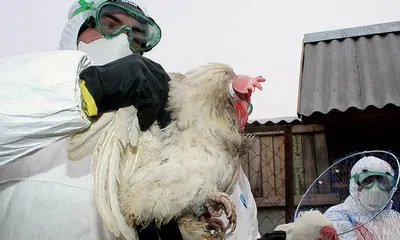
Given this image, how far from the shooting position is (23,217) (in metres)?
1.03

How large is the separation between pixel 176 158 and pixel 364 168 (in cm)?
207

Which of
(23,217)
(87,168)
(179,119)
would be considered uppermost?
(179,119)

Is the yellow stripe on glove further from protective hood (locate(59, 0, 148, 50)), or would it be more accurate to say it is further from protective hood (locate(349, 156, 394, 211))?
protective hood (locate(349, 156, 394, 211))

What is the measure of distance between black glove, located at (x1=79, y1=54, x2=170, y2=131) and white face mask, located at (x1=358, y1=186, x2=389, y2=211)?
192 centimetres

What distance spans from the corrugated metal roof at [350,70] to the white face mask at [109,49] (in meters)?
2.15

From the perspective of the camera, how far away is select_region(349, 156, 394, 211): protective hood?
2.64 m

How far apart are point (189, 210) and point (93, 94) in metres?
0.36

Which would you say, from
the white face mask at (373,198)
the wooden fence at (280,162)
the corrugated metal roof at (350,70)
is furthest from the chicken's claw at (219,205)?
the wooden fence at (280,162)

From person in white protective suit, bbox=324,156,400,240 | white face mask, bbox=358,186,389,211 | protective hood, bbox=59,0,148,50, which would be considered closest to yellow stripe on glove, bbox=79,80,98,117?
protective hood, bbox=59,0,148,50

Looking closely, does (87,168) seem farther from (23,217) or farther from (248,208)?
(248,208)

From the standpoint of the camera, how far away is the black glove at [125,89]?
974 mm

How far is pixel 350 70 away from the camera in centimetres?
385

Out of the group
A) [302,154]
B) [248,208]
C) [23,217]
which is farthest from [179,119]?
[302,154]

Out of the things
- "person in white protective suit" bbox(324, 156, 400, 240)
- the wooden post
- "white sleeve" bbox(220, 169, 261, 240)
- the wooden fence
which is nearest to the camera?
"white sleeve" bbox(220, 169, 261, 240)
